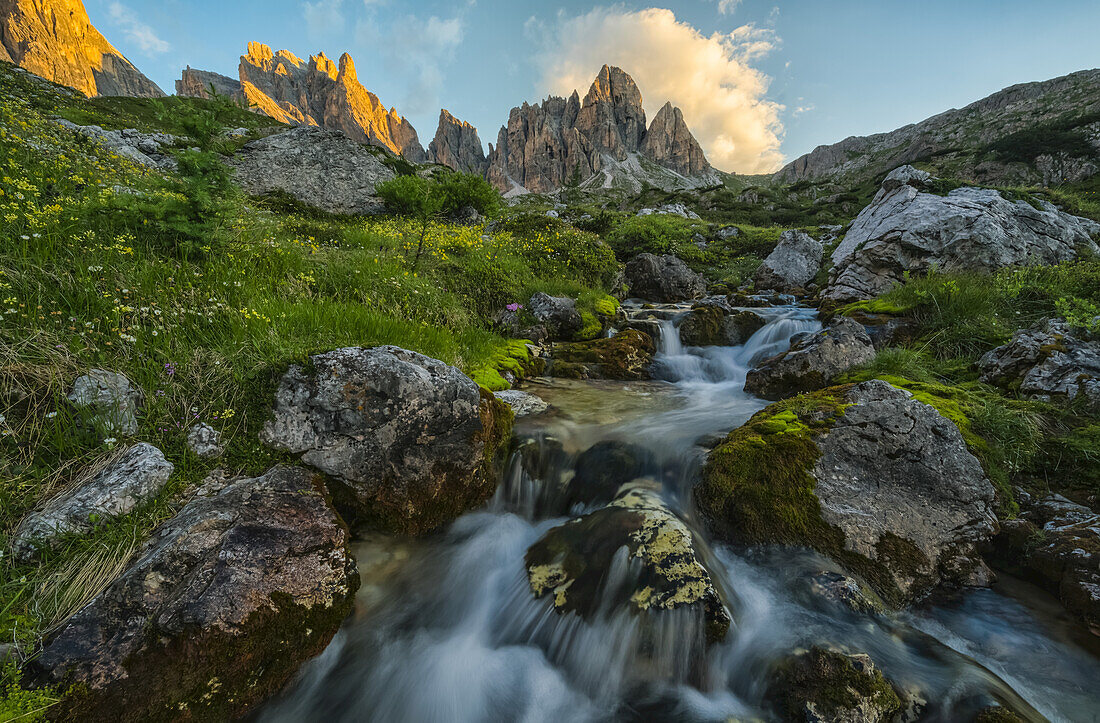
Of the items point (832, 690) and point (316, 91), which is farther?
point (316, 91)

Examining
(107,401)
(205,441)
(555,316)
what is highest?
(555,316)

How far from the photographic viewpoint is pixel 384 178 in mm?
15133

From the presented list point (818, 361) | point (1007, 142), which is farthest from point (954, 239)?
point (1007, 142)

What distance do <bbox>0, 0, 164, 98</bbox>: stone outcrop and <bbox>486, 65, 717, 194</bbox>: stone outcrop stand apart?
109523 mm

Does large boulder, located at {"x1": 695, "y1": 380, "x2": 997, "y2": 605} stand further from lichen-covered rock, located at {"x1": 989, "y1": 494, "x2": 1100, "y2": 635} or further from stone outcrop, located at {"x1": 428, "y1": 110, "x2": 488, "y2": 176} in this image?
stone outcrop, located at {"x1": 428, "y1": 110, "x2": 488, "y2": 176}

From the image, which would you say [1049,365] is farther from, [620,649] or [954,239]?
[954,239]

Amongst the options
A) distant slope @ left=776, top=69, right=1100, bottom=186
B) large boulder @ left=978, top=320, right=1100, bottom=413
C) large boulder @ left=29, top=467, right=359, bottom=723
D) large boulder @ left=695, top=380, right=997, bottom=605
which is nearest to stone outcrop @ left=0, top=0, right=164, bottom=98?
large boulder @ left=29, top=467, right=359, bottom=723

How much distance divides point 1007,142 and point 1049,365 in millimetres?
48667

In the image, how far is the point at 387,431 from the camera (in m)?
3.63

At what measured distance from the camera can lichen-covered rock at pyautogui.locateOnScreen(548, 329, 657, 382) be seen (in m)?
7.78

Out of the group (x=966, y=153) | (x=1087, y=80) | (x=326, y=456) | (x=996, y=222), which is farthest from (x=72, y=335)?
(x=1087, y=80)

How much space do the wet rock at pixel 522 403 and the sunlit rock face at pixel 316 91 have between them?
178 m

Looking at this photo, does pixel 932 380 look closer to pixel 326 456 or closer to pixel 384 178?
pixel 326 456

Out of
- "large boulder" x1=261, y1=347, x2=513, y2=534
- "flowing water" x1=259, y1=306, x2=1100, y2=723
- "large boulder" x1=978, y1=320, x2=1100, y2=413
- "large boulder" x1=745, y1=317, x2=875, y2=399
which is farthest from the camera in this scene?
"large boulder" x1=745, y1=317, x2=875, y2=399
